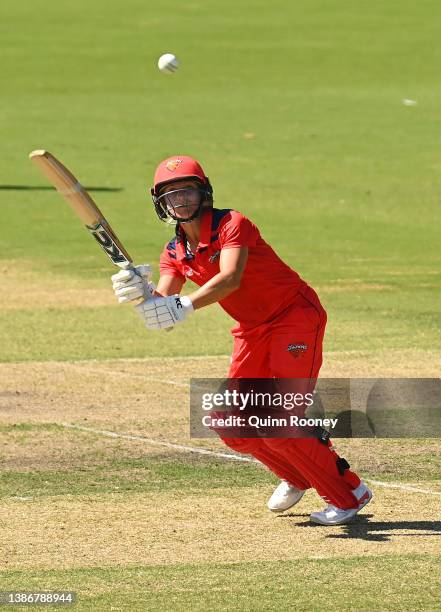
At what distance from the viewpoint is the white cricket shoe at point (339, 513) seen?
8641 millimetres

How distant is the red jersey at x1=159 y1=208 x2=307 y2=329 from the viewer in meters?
8.41

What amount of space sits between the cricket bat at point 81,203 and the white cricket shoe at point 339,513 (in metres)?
1.88

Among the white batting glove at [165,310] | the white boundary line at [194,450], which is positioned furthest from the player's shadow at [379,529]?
the white batting glove at [165,310]

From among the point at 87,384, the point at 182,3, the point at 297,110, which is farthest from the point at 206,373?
the point at 182,3

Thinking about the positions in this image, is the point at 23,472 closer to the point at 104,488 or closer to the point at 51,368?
the point at 104,488

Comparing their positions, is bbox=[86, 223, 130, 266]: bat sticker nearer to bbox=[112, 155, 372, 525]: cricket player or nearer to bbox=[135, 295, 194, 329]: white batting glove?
bbox=[112, 155, 372, 525]: cricket player

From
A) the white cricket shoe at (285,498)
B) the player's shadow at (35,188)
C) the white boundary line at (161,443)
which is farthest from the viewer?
the player's shadow at (35,188)

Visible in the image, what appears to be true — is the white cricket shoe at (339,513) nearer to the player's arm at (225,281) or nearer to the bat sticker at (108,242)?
the player's arm at (225,281)

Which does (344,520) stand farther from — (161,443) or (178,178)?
(161,443)

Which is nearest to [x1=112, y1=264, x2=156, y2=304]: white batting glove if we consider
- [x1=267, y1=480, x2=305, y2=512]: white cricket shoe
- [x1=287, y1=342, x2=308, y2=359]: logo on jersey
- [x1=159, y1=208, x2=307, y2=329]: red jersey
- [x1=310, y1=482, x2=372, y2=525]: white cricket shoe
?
[x1=159, y1=208, x2=307, y2=329]: red jersey

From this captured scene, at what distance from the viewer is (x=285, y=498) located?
8805 millimetres

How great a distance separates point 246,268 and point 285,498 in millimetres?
1449

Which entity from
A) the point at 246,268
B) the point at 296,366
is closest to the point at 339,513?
the point at 296,366

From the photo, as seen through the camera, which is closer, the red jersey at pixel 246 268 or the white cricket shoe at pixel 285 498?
the red jersey at pixel 246 268
